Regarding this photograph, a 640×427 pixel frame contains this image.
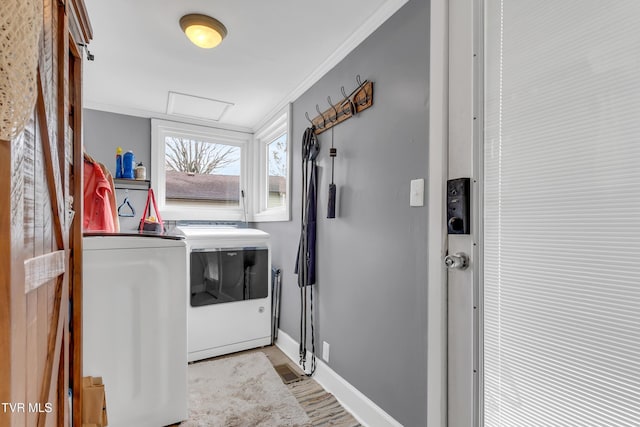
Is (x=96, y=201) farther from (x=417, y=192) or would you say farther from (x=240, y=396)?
(x=417, y=192)

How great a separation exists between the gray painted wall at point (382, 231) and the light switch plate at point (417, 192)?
0.10 feet

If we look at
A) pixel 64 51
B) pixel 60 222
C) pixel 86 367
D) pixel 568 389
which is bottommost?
pixel 86 367

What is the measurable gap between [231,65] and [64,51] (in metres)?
1.47

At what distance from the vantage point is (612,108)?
684 mm

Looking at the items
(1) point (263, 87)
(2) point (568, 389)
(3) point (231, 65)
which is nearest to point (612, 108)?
(2) point (568, 389)

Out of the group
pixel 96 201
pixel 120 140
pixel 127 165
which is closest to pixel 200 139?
pixel 120 140

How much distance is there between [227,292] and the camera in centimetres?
259

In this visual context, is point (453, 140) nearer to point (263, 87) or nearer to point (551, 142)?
point (551, 142)

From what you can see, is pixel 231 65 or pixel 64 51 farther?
pixel 231 65

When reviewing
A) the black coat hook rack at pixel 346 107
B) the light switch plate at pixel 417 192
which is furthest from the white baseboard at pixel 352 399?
the black coat hook rack at pixel 346 107

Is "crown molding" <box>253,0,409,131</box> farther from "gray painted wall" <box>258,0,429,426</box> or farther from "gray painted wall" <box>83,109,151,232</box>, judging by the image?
"gray painted wall" <box>83,109,151,232</box>

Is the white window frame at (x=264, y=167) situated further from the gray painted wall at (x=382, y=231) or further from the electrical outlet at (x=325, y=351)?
the electrical outlet at (x=325, y=351)

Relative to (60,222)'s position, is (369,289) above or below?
below

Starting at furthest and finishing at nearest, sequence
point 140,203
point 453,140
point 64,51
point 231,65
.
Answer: point 140,203 → point 231,65 → point 453,140 → point 64,51
